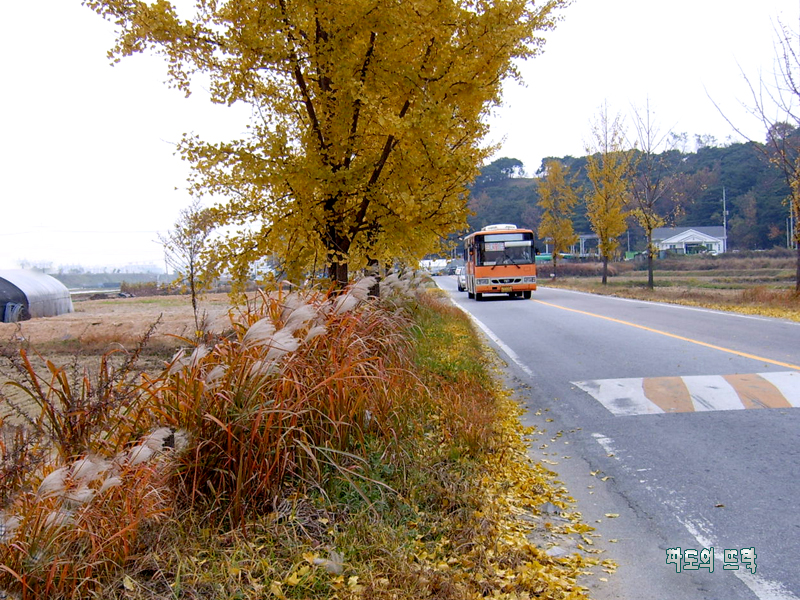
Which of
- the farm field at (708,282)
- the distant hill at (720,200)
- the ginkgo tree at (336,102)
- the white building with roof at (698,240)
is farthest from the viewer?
the white building with roof at (698,240)

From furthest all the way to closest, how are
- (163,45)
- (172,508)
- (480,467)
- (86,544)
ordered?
1. (163,45)
2. (480,467)
3. (172,508)
4. (86,544)

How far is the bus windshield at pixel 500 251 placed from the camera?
92.6 feet

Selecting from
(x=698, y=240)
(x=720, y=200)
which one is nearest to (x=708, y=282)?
(x=698, y=240)

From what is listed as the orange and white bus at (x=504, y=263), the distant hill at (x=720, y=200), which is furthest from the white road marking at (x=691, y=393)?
the distant hill at (x=720, y=200)

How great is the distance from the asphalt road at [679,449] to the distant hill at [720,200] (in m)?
46.0

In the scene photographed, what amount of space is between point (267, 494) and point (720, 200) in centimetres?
9133

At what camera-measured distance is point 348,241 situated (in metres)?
8.38

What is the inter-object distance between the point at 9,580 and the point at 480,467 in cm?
321

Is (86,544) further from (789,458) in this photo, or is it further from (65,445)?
(789,458)

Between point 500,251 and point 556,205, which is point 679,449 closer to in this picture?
point 500,251

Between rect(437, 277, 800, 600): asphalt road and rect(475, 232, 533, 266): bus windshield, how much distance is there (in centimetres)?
1575

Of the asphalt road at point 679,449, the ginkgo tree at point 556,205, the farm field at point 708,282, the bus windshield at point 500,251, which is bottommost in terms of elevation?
the farm field at point 708,282

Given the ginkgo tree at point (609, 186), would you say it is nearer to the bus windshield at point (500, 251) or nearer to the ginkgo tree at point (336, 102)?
the bus windshield at point (500, 251)

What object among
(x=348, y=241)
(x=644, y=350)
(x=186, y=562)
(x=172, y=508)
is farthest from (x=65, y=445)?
(x=644, y=350)
